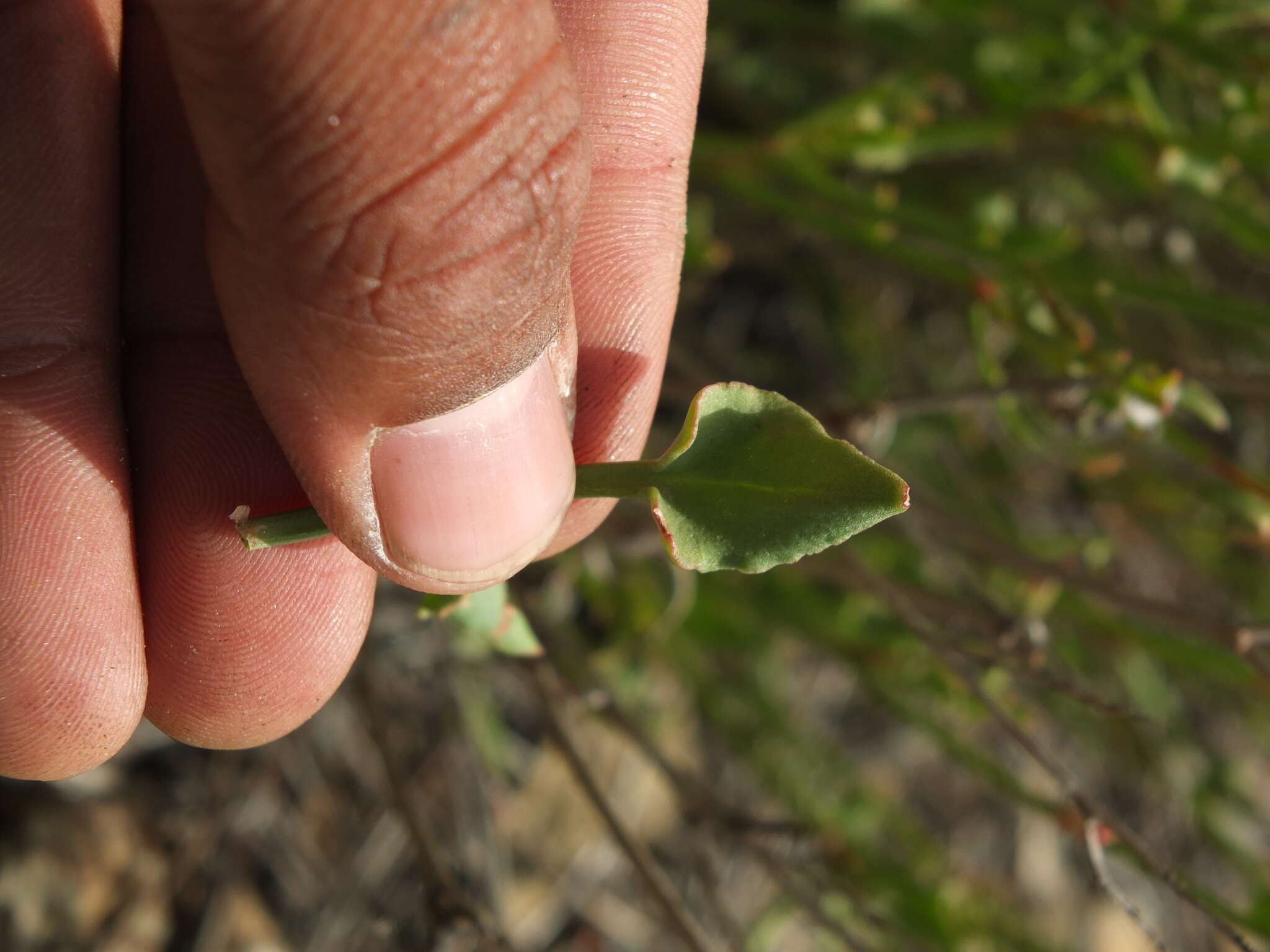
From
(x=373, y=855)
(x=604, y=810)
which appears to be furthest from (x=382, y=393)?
(x=373, y=855)

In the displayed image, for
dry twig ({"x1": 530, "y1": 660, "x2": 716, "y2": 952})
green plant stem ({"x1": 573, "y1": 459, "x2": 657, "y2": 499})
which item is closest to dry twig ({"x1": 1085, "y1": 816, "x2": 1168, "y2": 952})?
dry twig ({"x1": 530, "y1": 660, "x2": 716, "y2": 952})

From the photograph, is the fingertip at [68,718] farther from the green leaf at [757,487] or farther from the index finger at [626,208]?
the green leaf at [757,487]

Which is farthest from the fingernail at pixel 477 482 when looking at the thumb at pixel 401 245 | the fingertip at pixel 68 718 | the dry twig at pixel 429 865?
the dry twig at pixel 429 865

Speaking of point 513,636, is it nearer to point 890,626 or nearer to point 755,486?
point 755,486

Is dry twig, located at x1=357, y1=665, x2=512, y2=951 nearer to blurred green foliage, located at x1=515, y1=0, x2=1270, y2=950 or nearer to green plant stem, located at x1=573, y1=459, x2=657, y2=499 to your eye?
blurred green foliage, located at x1=515, y1=0, x2=1270, y2=950

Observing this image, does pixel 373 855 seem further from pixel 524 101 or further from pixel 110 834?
pixel 524 101

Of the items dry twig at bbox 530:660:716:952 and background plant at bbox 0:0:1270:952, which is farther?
background plant at bbox 0:0:1270:952
